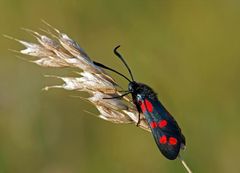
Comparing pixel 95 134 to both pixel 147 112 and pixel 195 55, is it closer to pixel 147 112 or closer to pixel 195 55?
pixel 195 55

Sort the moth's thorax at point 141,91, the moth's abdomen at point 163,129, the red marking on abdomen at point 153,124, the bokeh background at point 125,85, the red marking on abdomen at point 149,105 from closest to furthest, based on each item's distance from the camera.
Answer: the moth's abdomen at point 163,129 < the red marking on abdomen at point 153,124 < the red marking on abdomen at point 149,105 < the moth's thorax at point 141,91 < the bokeh background at point 125,85

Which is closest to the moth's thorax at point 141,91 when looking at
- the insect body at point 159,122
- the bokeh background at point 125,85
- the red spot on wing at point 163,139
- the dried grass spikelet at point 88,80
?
the insect body at point 159,122

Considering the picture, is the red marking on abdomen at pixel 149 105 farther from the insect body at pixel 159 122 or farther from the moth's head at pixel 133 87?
the moth's head at pixel 133 87

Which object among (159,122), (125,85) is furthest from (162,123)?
(125,85)

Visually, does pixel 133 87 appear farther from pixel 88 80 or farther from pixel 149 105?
pixel 88 80

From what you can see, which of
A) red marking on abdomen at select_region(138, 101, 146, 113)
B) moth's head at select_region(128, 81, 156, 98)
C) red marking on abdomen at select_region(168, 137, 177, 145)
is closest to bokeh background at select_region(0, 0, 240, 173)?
moth's head at select_region(128, 81, 156, 98)

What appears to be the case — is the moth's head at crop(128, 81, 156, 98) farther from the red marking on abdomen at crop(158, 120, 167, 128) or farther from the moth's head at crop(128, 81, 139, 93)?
the red marking on abdomen at crop(158, 120, 167, 128)
